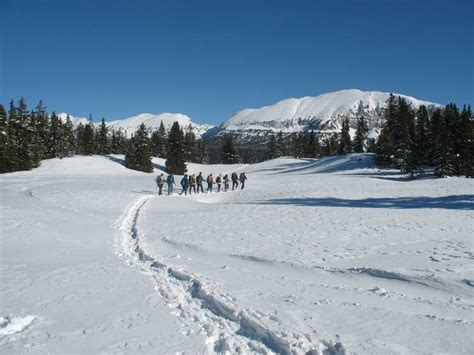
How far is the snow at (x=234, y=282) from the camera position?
21.4ft

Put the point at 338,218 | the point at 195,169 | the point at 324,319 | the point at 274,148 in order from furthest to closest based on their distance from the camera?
the point at 274,148 < the point at 195,169 < the point at 338,218 < the point at 324,319

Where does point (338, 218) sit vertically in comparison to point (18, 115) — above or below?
below

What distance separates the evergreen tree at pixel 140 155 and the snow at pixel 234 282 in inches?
2088

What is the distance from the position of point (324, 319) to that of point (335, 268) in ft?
13.2

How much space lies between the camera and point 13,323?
6.99 m

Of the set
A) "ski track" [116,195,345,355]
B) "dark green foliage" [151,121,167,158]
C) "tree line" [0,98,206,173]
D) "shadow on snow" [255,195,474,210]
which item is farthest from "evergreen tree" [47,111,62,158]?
"ski track" [116,195,345,355]

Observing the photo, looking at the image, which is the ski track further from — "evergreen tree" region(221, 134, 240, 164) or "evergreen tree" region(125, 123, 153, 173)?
"evergreen tree" region(221, 134, 240, 164)

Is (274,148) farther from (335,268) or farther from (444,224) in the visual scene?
(335,268)

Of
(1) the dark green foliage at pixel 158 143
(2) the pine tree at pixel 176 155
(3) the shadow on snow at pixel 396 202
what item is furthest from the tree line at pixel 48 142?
(3) the shadow on snow at pixel 396 202

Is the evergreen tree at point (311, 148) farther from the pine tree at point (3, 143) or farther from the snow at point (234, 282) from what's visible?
the snow at point (234, 282)

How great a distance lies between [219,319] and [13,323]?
347 centimetres

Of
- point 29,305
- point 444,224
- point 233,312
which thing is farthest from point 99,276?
point 444,224

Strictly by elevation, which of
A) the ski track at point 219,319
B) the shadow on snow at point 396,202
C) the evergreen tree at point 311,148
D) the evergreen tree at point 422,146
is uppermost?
the evergreen tree at point 311,148

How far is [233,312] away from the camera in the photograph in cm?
765
